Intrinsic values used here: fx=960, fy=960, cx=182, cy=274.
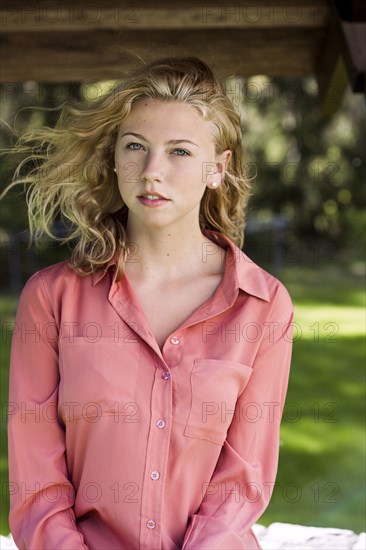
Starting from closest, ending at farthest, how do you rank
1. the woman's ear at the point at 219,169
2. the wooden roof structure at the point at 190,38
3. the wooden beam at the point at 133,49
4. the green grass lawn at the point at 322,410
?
the woman's ear at the point at 219,169 < the wooden roof structure at the point at 190,38 < the wooden beam at the point at 133,49 < the green grass lawn at the point at 322,410

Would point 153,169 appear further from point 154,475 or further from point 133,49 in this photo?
point 133,49

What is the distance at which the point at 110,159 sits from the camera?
231 cm

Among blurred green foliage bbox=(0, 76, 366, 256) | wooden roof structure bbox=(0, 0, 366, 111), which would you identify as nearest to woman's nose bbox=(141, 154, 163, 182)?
wooden roof structure bbox=(0, 0, 366, 111)

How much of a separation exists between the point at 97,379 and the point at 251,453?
400 mm

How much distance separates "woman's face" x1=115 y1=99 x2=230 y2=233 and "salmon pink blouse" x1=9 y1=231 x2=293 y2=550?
7.7 inches

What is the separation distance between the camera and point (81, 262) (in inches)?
86.9

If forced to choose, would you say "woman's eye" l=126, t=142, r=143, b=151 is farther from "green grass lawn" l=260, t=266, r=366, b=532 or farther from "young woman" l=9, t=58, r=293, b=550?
"green grass lawn" l=260, t=266, r=366, b=532

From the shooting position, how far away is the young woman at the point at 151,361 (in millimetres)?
2053

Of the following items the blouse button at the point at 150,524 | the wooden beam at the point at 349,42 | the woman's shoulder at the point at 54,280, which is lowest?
the blouse button at the point at 150,524

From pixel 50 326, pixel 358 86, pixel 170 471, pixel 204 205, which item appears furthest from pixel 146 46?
pixel 170 471

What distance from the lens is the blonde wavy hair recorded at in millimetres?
2170

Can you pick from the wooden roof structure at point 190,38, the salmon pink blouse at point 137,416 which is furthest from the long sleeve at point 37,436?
the wooden roof structure at point 190,38

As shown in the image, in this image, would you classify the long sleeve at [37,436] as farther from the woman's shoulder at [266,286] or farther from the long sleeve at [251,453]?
the woman's shoulder at [266,286]

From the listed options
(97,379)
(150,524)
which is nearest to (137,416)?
(97,379)
